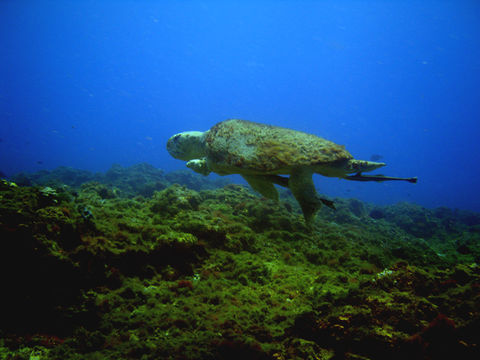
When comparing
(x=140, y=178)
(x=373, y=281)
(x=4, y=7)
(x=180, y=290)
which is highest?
(x=4, y=7)

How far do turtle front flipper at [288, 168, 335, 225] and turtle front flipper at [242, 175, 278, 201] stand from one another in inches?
36.0

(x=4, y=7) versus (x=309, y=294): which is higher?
(x=4, y=7)

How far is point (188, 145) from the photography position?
19.1ft

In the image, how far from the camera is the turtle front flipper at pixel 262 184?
5.11 m

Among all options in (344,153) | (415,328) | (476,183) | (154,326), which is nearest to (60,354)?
(154,326)

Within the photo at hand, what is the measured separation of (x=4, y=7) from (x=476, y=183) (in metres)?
210

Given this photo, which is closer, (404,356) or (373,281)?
(404,356)

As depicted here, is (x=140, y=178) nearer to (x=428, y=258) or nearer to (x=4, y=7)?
(x=428, y=258)

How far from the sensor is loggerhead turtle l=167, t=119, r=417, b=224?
4023 millimetres

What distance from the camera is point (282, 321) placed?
101 inches

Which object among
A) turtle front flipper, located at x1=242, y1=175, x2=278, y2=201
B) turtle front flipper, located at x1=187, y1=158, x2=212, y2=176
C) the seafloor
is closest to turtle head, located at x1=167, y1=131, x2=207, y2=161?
turtle front flipper, located at x1=187, y1=158, x2=212, y2=176

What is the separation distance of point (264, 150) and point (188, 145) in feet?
8.50

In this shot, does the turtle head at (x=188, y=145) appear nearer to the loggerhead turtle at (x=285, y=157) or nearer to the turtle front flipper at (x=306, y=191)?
the loggerhead turtle at (x=285, y=157)

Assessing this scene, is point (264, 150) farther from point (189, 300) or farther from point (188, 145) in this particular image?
point (189, 300)
